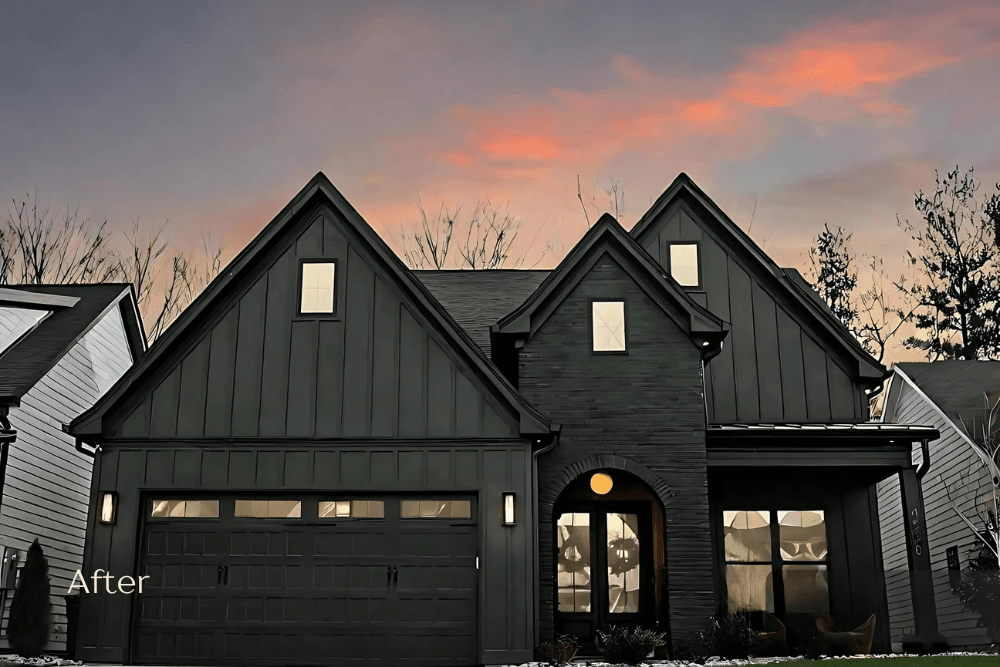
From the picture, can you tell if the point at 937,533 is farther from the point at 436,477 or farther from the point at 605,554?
the point at 436,477

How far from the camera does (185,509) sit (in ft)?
41.8

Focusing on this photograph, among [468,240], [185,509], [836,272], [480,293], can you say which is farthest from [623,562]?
[836,272]

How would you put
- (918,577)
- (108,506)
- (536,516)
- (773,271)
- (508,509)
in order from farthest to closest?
(773,271), (918,577), (536,516), (108,506), (508,509)

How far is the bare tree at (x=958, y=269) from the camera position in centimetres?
2809

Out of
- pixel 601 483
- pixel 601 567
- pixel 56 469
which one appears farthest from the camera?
pixel 56 469

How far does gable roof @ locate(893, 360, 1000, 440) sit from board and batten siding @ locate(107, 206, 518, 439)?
8.65m

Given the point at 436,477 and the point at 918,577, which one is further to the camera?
the point at 918,577

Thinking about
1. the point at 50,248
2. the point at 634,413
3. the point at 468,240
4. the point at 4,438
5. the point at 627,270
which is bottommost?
the point at 4,438

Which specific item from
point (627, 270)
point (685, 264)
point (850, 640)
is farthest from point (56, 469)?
point (850, 640)

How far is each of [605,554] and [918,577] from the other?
425 centimetres

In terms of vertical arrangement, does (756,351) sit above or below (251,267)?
below

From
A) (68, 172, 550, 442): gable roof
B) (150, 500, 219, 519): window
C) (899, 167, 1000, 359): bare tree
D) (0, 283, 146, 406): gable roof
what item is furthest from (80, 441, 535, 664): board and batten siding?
(899, 167, 1000, 359): bare tree

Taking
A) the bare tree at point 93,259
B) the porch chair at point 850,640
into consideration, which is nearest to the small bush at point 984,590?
the porch chair at point 850,640

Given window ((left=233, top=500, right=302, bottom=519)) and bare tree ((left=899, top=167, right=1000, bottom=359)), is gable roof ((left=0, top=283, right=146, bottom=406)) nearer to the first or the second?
window ((left=233, top=500, right=302, bottom=519))
